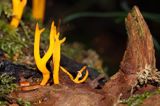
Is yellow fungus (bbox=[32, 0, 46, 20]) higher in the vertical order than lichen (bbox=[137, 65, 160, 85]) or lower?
higher

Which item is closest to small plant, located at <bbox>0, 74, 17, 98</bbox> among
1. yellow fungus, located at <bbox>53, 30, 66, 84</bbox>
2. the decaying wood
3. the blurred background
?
yellow fungus, located at <bbox>53, 30, 66, 84</bbox>

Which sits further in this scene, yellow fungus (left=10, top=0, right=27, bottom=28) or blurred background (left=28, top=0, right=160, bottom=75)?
blurred background (left=28, top=0, right=160, bottom=75)

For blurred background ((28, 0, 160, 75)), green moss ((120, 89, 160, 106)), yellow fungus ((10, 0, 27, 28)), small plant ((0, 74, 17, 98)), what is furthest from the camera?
blurred background ((28, 0, 160, 75))

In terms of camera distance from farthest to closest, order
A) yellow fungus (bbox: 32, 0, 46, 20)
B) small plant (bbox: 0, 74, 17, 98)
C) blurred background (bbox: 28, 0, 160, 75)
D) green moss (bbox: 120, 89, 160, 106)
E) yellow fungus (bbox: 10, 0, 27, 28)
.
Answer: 1. blurred background (bbox: 28, 0, 160, 75)
2. yellow fungus (bbox: 32, 0, 46, 20)
3. yellow fungus (bbox: 10, 0, 27, 28)
4. small plant (bbox: 0, 74, 17, 98)
5. green moss (bbox: 120, 89, 160, 106)

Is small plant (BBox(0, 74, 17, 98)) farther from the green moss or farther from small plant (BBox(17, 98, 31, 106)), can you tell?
the green moss

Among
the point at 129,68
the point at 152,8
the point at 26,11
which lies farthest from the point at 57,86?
the point at 152,8

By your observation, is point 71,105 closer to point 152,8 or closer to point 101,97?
point 101,97
